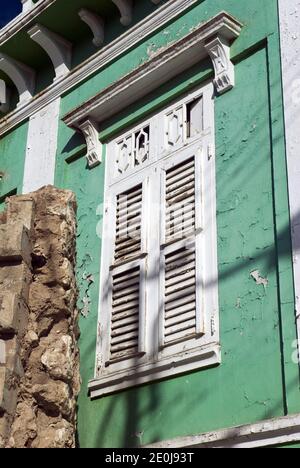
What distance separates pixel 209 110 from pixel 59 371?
8.41ft

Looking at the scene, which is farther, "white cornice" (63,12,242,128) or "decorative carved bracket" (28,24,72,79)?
"decorative carved bracket" (28,24,72,79)

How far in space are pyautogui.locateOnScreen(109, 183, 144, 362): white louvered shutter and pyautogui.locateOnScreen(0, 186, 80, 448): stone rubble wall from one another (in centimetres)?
36

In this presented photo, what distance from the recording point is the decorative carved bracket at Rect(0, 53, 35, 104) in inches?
419

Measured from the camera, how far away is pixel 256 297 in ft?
23.2

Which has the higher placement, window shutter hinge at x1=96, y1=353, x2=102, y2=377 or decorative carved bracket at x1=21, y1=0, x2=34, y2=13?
decorative carved bracket at x1=21, y1=0, x2=34, y2=13

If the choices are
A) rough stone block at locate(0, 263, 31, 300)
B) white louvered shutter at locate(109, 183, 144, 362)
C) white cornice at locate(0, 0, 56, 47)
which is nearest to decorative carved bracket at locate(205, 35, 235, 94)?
white louvered shutter at locate(109, 183, 144, 362)

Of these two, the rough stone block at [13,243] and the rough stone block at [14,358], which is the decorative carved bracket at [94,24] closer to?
the rough stone block at [13,243]

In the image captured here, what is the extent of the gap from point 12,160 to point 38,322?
10.4 feet

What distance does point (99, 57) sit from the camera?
9672mm

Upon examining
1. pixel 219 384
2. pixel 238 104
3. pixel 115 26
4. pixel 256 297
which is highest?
pixel 115 26

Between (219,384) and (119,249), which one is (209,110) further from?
(219,384)

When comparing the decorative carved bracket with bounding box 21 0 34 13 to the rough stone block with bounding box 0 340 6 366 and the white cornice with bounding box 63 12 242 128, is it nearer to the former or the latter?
the white cornice with bounding box 63 12 242 128

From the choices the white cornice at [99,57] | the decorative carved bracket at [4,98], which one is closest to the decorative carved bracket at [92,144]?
the white cornice at [99,57]
